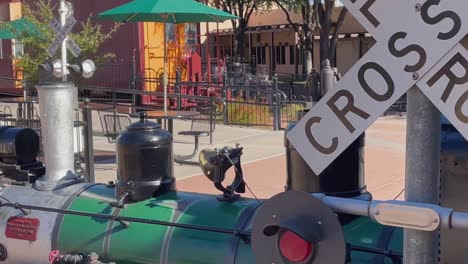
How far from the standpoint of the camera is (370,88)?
5.86 feet

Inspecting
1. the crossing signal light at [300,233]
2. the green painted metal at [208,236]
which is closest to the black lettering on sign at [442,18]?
the crossing signal light at [300,233]

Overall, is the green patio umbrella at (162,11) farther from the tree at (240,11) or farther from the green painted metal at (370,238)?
the tree at (240,11)

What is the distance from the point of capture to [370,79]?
5.86 ft

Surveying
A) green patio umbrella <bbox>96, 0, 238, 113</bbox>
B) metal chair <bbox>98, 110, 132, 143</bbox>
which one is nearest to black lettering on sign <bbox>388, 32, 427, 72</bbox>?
green patio umbrella <bbox>96, 0, 238, 113</bbox>

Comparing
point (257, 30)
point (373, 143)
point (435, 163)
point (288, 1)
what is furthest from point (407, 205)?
point (257, 30)

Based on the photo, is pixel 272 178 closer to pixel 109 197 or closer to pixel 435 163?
pixel 109 197

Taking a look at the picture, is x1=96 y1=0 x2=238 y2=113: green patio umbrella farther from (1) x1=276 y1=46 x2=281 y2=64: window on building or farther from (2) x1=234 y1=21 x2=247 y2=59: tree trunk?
(1) x1=276 y1=46 x2=281 y2=64: window on building

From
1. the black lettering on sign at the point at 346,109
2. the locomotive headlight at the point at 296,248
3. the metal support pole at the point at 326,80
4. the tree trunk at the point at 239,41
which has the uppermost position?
the tree trunk at the point at 239,41

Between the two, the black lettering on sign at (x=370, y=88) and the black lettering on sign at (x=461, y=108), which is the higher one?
the black lettering on sign at (x=370, y=88)

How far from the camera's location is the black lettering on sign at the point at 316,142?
1868 mm

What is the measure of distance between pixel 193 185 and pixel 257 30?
3228cm

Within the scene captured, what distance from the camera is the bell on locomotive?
3221mm

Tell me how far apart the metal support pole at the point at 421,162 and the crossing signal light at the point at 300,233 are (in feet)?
0.80

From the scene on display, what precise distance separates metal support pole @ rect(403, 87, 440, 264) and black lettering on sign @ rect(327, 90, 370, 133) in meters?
0.13
